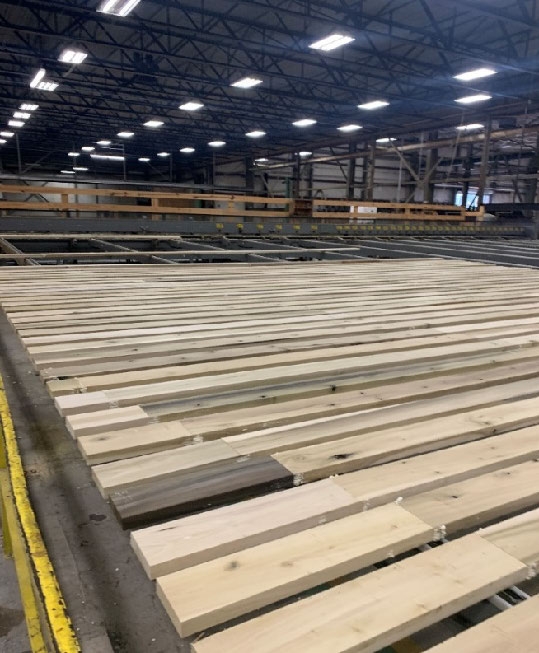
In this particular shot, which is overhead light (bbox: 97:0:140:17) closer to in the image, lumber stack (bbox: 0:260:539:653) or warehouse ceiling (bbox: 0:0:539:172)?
warehouse ceiling (bbox: 0:0:539:172)

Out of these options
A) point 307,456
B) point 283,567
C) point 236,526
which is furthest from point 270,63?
point 283,567

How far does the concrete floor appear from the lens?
2504 millimetres

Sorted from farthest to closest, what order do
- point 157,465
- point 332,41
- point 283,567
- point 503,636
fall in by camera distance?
point 332,41 < point 157,465 < point 283,567 < point 503,636

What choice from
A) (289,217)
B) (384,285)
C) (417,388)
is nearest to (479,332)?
(417,388)

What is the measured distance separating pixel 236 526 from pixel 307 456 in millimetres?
455

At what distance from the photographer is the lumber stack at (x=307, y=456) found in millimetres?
1238

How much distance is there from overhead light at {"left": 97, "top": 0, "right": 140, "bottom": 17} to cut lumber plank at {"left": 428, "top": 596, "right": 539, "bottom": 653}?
9620 mm

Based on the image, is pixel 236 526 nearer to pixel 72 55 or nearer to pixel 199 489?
Result: pixel 199 489

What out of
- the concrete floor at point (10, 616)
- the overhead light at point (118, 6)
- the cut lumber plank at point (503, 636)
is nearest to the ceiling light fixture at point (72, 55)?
the overhead light at point (118, 6)

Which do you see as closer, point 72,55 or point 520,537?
point 520,537

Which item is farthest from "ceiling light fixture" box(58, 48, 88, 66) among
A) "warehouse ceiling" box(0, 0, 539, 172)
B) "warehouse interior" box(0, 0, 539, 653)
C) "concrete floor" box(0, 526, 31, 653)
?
"concrete floor" box(0, 526, 31, 653)

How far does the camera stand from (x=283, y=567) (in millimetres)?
1319

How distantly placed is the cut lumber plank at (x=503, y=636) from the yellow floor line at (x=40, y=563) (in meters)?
0.88

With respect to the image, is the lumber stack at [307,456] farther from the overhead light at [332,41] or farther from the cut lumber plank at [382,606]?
the overhead light at [332,41]
